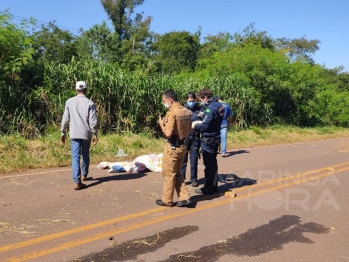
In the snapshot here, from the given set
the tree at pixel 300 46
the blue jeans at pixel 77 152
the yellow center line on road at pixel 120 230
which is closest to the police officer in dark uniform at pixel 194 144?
the yellow center line on road at pixel 120 230

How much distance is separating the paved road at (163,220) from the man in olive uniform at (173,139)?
10.1 inches

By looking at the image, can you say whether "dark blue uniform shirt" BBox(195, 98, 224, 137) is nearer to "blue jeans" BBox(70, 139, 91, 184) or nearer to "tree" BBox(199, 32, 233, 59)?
"blue jeans" BBox(70, 139, 91, 184)

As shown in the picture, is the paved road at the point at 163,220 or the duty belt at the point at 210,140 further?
the duty belt at the point at 210,140

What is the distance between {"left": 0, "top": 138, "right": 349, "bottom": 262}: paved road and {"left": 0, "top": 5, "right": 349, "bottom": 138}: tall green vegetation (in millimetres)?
4287

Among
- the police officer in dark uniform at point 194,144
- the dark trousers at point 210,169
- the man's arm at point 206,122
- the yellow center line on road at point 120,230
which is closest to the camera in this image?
the yellow center line on road at point 120,230

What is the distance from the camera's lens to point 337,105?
31.6 meters

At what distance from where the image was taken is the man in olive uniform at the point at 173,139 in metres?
6.07

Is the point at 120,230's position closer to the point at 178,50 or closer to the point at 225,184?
the point at 225,184

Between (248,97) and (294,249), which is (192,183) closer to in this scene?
(294,249)

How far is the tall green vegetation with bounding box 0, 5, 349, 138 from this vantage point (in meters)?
11.8

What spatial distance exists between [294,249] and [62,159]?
6.33 m

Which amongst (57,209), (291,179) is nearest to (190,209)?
(57,209)

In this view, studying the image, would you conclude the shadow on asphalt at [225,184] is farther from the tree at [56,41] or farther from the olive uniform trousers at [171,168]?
the tree at [56,41]

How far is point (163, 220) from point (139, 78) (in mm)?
9657
